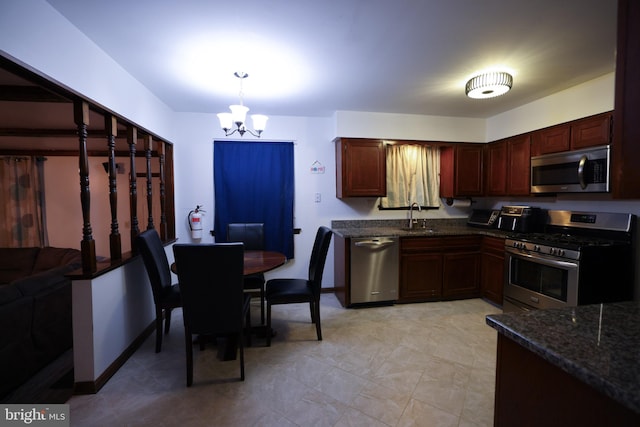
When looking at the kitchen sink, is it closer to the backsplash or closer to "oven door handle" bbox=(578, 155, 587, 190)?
the backsplash

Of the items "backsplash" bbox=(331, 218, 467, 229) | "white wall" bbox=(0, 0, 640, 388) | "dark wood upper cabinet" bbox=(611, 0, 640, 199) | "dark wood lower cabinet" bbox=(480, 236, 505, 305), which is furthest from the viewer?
"backsplash" bbox=(331, 218, 467, 229)

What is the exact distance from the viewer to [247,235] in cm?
332

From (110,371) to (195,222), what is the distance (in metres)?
1.79

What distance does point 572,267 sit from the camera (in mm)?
2330

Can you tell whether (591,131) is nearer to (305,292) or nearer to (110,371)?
(305,292)

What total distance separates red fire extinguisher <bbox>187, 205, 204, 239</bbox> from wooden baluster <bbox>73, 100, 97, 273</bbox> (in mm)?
1535

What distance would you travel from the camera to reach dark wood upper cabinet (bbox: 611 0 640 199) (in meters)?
0.76

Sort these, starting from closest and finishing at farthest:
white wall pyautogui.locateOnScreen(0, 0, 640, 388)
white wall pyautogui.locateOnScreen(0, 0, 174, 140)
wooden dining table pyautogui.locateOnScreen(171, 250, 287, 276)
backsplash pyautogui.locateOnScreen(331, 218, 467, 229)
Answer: white wall pyautogui.locateOnScreen(0, 0, 174, 140), white wall pyautogui.locateOnScreen(0, 0, 640, 388), wooden dining table pyautogui.locateOnScreen(171, 250, 287, 276), backsplash pyautogui.locateOnScreen(331, 218, 467, 229)

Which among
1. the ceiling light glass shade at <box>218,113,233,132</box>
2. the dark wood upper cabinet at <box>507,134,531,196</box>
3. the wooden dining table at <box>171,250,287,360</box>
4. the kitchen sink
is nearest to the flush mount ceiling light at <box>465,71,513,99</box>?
the dark wood upper cabinet at <box>507,134,531,196</box>

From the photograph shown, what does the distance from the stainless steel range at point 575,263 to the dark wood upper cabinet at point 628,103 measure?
6.70ft

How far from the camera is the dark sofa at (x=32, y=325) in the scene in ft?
5.78

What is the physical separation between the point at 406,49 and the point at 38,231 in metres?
5.56

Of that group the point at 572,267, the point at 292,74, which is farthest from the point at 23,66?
the point at 572,267

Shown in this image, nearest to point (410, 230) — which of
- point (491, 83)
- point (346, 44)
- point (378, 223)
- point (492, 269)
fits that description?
point (378, 223)
